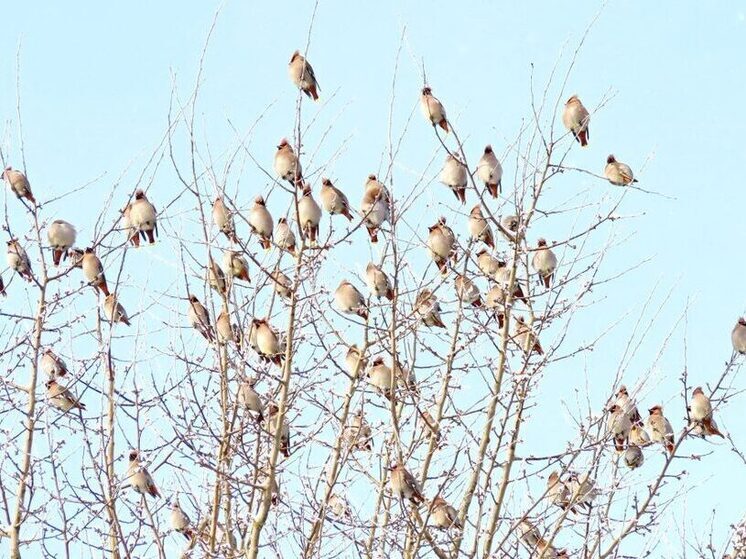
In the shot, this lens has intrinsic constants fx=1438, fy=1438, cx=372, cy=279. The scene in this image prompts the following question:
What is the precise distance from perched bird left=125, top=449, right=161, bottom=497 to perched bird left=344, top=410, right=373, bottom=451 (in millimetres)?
1150

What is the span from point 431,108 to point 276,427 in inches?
93.8

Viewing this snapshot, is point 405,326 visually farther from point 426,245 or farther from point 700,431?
point 700,431

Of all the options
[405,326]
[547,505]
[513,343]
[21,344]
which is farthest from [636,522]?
[21,344]

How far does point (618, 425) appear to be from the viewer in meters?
7.67

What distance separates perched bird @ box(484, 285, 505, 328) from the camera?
7.63 meters

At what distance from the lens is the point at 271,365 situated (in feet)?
24.5

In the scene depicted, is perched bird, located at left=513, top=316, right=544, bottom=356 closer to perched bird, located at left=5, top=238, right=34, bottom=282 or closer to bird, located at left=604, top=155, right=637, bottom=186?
bird, located at left=604, top=155, right=637, bottom=186

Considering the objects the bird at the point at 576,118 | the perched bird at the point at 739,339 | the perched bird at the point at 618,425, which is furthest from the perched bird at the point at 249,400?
the perched bird at the point at 739,339

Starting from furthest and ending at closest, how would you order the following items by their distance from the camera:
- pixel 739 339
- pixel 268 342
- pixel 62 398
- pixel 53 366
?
pixel 53 366 < pixel 62 398 < pixel 739 339 < pixel 268 342

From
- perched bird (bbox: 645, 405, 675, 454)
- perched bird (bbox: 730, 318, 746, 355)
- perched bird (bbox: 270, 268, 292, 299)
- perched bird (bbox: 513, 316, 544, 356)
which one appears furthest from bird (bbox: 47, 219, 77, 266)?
perched bird (bbox: 730, 318, 746, 355)

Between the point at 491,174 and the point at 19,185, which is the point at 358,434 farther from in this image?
the point at 19,185

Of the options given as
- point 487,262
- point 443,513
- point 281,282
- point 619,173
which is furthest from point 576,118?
point 443,513

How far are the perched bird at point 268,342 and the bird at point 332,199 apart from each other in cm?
95

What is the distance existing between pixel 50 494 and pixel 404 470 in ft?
6.47
